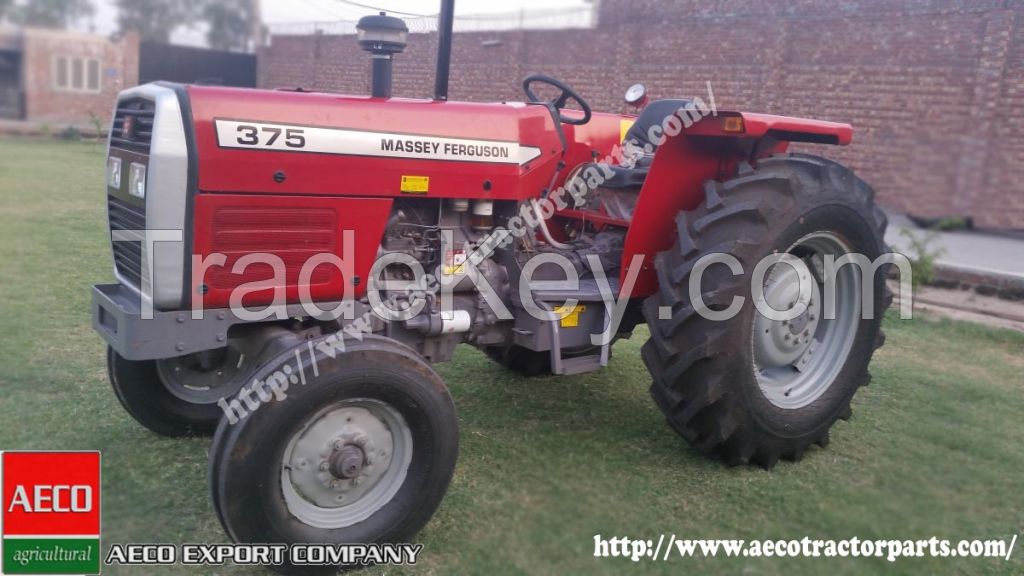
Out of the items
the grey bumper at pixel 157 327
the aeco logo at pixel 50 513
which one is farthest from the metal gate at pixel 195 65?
the aeco logo at pixel 50 513

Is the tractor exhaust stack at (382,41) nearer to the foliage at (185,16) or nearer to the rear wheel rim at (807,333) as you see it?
the foliage at (185,16)

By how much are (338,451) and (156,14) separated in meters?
1.78

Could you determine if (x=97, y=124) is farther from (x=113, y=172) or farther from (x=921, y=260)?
(x=921, y=260)

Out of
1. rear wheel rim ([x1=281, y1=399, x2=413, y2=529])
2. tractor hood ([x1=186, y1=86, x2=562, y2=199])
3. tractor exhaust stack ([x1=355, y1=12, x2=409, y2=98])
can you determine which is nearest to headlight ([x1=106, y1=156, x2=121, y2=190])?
tractor hood ([x1=186, y1=86, x2=562, y2=199])

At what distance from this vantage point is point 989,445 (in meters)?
3.99

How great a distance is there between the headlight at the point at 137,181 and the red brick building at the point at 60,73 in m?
0.53

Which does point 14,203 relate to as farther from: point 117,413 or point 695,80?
point 695,80

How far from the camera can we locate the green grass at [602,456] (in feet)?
10.2

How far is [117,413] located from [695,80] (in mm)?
9082

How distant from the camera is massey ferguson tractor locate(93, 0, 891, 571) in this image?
2832mm

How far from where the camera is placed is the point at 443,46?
11.7 ft

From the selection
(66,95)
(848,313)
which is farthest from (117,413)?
(848,313)

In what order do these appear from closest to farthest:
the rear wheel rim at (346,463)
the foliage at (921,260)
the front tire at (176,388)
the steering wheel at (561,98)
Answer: the rear wheel rim at (346,463), the front tire at (176,388), the steering wheel at (561,98), the foliage at (921,260)

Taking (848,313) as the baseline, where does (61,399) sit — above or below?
below
